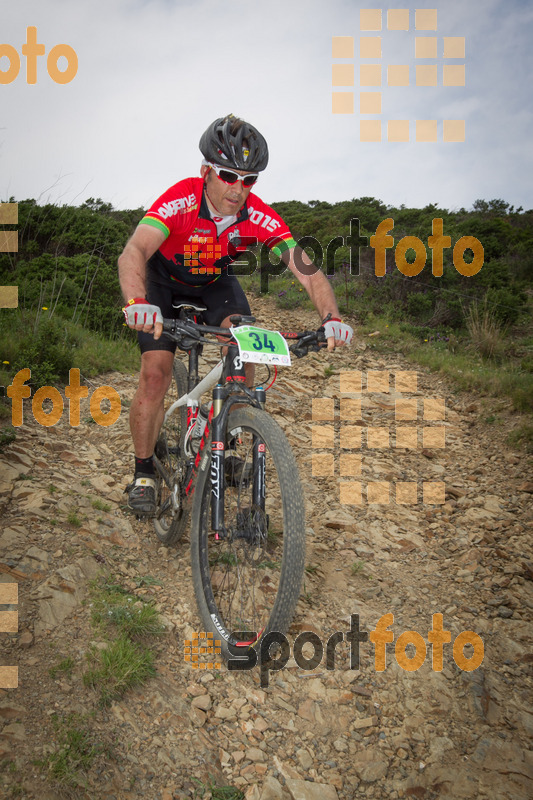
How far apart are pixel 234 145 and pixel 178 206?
50 cm

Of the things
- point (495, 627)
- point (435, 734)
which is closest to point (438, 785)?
point (435, 734)

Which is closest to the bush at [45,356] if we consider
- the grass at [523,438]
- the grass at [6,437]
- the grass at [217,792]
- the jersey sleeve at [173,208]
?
the grass at [6,437]

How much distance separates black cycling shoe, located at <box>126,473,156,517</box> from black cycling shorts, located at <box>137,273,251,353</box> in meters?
0.98

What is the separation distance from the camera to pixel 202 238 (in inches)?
133

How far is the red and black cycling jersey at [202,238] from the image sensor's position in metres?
3.26

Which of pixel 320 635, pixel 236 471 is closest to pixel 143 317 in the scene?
pixel 236 471

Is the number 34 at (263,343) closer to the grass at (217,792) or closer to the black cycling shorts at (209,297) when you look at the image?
the black cycling shorts at (209,297)

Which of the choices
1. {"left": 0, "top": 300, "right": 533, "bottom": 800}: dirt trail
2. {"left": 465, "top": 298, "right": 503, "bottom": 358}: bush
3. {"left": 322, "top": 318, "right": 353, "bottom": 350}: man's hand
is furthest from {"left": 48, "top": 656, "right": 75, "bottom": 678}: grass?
{"left": 465, "top": 298, "right": 503, "bottom": 358}: bush

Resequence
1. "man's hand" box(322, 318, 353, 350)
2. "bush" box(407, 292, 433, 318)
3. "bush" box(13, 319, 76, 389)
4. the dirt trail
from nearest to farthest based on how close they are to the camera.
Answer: the dirt trail, "man's hand" box(322, 318, 353, 350), "bush" box(13, 319, 76, 389), "bush" box(407, 292, 433, 318)

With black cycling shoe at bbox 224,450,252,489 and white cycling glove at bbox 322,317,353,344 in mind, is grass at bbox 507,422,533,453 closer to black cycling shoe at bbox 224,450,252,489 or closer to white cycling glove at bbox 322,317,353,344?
white cycling glove at bbox 322,317,353,344

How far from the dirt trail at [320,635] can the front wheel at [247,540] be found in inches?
8.2

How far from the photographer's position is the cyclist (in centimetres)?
302

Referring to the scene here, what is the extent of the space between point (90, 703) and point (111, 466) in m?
2.42

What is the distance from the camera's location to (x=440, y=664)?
2.67m
